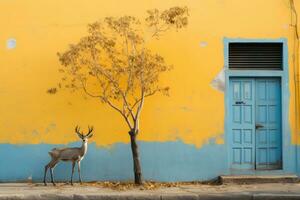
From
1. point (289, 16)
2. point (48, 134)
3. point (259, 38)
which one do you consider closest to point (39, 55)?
point (48, 134)

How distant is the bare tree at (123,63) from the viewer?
407 inches

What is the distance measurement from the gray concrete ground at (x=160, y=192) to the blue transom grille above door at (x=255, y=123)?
89 centimetres

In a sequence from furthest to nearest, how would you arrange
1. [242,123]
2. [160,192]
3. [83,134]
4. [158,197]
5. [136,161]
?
[242,123]
[83,134]
[136,161]
[160,192]
[158,197]

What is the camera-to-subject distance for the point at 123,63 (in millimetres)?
10664

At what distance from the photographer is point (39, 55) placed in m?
11.2

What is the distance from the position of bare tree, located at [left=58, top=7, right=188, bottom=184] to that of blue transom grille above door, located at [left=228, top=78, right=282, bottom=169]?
1714mm

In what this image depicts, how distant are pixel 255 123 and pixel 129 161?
2.90 metres

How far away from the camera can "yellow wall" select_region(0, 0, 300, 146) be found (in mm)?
11133

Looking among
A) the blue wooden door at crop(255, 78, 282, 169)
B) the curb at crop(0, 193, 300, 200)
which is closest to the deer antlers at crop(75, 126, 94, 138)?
the curb at crop(0, 193, 300, 200)

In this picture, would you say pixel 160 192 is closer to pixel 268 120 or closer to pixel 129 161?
pixel 129 161

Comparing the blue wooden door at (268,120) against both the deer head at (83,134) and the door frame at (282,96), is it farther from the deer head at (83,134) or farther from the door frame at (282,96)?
the deer head at (83,134)

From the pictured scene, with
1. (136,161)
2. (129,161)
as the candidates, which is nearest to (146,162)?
(129,161)

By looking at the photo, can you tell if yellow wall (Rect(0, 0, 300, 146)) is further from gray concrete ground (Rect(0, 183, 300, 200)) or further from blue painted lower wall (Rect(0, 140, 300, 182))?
gray concrete ground (Rect(0, 183, 300, 200))

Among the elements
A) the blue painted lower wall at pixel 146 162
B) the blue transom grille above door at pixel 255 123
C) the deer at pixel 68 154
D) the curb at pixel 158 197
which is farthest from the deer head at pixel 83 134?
the blue transom grille above door at pixel 255 123
